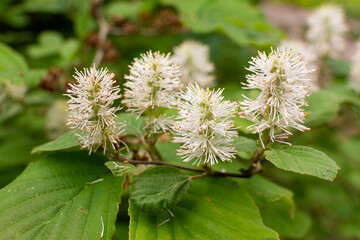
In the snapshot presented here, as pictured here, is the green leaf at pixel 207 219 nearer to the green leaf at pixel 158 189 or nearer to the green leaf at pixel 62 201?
the green leaf at pixel 158 189

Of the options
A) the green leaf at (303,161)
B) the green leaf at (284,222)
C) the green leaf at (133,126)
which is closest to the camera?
the green leaf at (303,161)

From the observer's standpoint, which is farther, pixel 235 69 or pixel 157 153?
pixel 235 69

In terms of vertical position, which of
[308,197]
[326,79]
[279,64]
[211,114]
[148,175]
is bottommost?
[308,197]

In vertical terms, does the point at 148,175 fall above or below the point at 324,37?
below

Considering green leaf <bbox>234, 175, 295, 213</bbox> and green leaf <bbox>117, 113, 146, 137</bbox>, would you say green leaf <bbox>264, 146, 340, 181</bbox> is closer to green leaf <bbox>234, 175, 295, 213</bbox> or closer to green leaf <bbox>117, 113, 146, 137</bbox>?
green leaf <bbox>234, 175, 295, 213</bbox>

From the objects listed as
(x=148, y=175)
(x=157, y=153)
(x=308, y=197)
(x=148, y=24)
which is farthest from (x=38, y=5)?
(x=308, y=197)

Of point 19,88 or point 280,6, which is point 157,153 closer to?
point 19,88

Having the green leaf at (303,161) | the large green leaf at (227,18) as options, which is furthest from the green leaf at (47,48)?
the green leaf at (303,161)
